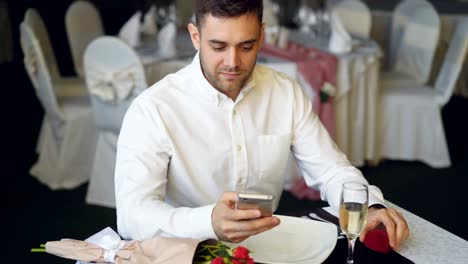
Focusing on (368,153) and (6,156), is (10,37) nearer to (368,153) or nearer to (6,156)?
(6,156)

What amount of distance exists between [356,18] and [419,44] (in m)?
0.63

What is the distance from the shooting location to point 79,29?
4.98 meters

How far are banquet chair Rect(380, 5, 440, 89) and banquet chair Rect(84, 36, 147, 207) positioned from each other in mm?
2068

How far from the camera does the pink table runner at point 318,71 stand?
13.0 feet

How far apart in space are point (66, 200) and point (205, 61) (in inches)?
102

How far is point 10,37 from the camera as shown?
8203 mm

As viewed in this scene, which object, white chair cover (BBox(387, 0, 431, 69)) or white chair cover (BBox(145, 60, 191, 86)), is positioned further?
white chair cover (BBox(387, 0, 431, 69))

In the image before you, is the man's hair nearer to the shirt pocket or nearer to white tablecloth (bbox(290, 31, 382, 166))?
the shirt pocket

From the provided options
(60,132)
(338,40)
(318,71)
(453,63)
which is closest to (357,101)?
(338,40)

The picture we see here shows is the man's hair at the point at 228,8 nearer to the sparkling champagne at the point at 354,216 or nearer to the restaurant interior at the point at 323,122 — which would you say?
the sparkling champagne at the point at 354,216

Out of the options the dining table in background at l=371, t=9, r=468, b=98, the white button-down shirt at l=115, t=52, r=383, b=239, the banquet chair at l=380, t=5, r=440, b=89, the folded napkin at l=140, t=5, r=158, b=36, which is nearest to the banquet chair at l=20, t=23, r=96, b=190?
the folded napkin at l=140, t=5, r=158, b=36

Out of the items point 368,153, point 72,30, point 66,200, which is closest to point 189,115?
point 66,200

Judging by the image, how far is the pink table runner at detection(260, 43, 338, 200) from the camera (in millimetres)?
3959

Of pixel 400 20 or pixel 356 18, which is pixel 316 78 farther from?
pixel 400 20
